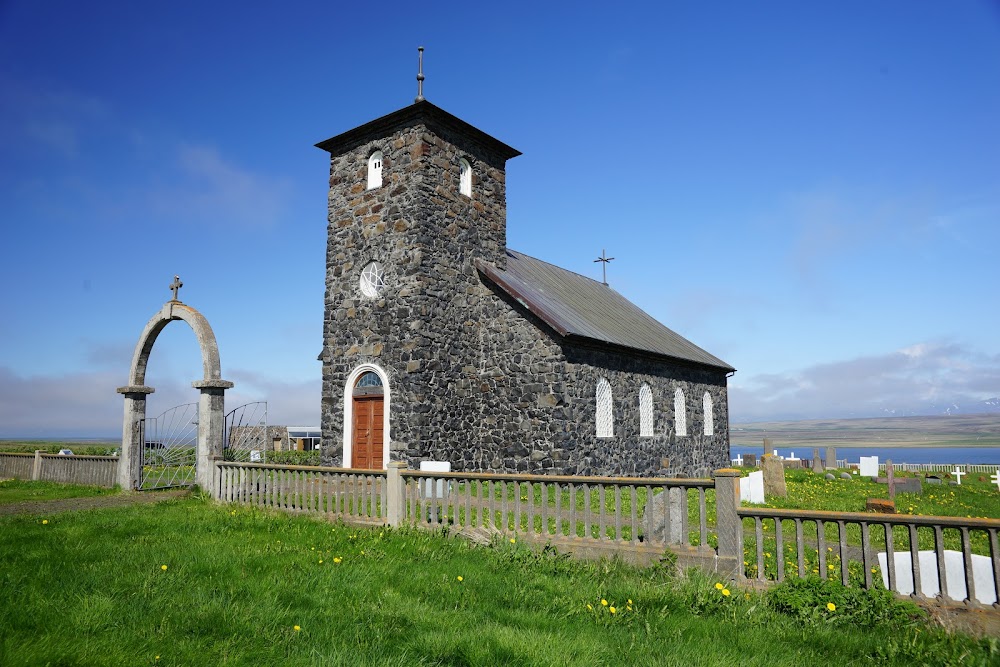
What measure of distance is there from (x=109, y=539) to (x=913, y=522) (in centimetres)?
955

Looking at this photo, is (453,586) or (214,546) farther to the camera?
(214,546)

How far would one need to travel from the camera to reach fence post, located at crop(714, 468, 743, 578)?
7.16 meters

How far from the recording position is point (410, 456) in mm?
16797

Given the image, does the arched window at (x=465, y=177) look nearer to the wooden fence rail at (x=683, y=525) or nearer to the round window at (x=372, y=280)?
the round window at (x=372, y=280)

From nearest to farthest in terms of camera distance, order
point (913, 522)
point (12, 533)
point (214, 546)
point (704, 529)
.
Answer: point (913, 522) < point (704, 529) < point (214, 546) < point (12, 533)

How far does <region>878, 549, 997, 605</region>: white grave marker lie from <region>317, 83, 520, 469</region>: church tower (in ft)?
39.6

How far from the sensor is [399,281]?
17.6m

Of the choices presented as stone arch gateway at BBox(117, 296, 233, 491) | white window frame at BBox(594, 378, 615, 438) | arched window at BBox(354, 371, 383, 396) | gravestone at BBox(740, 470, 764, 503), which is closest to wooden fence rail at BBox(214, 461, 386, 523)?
stone arch gateway at BBox(117, 296, 233, 491)

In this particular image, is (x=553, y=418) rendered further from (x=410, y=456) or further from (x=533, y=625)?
(x=533, y=625)

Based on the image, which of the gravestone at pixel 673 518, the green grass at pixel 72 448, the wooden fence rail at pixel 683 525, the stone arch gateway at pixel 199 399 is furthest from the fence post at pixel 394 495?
the green grass at pixel 72 448

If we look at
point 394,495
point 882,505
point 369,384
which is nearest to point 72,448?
point 369,384

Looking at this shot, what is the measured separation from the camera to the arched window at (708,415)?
2650 centimetres

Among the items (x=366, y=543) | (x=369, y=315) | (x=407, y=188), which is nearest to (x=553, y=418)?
(x=369, y=315)

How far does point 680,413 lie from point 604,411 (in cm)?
629
